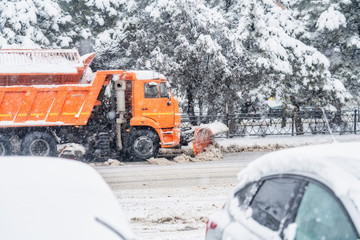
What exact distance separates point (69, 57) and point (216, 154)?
5650 millimetres

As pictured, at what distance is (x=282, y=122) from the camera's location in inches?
880

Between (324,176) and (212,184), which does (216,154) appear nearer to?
(212,184)

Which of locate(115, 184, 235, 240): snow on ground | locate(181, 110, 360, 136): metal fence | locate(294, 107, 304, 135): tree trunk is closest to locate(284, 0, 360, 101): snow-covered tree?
locate(181, 110, 360, 136): metal fence

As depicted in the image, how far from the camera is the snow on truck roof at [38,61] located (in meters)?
14.0

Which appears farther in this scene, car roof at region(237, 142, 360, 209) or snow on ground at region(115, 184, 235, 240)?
snow on ground at region(115, 184, 235, 240)

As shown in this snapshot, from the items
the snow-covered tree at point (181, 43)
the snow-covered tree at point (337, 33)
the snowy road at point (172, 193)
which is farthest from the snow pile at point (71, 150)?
the snow-covered tree at point (337, 33)

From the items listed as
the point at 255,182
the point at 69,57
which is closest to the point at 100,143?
the point at 69,57

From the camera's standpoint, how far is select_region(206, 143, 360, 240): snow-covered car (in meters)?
2.45

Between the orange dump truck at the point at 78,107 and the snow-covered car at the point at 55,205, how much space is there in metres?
11.6

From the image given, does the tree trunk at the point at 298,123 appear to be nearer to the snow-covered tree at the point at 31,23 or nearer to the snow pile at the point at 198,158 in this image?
the snow pile at the point at 198,158

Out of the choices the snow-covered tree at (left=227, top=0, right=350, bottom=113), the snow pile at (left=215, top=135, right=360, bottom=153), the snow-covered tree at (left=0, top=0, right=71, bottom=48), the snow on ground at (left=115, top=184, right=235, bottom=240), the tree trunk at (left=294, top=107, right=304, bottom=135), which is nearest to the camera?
the snow on ground at (left=115, top=184, right=235, bottom=240)

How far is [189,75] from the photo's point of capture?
69.5 ft

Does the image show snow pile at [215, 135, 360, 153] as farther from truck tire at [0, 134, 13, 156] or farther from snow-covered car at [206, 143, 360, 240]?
snow-covered car at [206, 143, 360, 240]

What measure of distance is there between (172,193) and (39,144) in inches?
251
